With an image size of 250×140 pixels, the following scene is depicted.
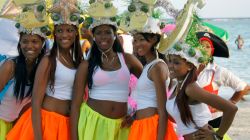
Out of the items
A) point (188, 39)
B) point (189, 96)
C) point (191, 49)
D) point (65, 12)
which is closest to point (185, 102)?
point (189, 96)

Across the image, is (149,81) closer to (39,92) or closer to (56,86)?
(56,86)

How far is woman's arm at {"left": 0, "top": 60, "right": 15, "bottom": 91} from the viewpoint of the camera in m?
5.09

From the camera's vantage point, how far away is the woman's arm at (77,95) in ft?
16.5

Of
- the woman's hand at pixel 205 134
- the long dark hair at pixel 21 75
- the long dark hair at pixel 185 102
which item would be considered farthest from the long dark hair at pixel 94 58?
the woman's hand at pixel 205 134

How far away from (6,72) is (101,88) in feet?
3.16

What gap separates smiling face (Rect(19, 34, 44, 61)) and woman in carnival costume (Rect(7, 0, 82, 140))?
0.18 metres

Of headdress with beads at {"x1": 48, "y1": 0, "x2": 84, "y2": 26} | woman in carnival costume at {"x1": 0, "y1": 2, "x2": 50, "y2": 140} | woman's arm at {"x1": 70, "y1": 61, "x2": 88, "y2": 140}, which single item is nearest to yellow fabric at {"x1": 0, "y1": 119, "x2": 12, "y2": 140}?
woman in carnival costume at {"x1": 0, "y1": 2, "x2": 50, "y2": 140}

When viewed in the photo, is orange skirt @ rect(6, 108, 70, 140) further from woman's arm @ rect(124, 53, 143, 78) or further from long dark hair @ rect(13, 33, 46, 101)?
woman's arm @ rect(124, 53, 143, 78)

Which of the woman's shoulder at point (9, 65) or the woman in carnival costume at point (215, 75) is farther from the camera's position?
the woman in carnival costume at point (215, 75)

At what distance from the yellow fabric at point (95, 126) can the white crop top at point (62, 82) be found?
0.24m

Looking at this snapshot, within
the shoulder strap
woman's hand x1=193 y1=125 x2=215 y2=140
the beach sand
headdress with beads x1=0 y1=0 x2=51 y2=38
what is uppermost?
headdress with beads x1=0 y1=0 x2=51 y2=38

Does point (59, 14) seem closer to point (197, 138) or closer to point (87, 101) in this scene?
point (87, 101)

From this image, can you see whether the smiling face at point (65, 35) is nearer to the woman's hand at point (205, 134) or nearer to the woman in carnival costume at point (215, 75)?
the woman in carnival costume at point (215, 75)

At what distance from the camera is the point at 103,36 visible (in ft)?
16.7
